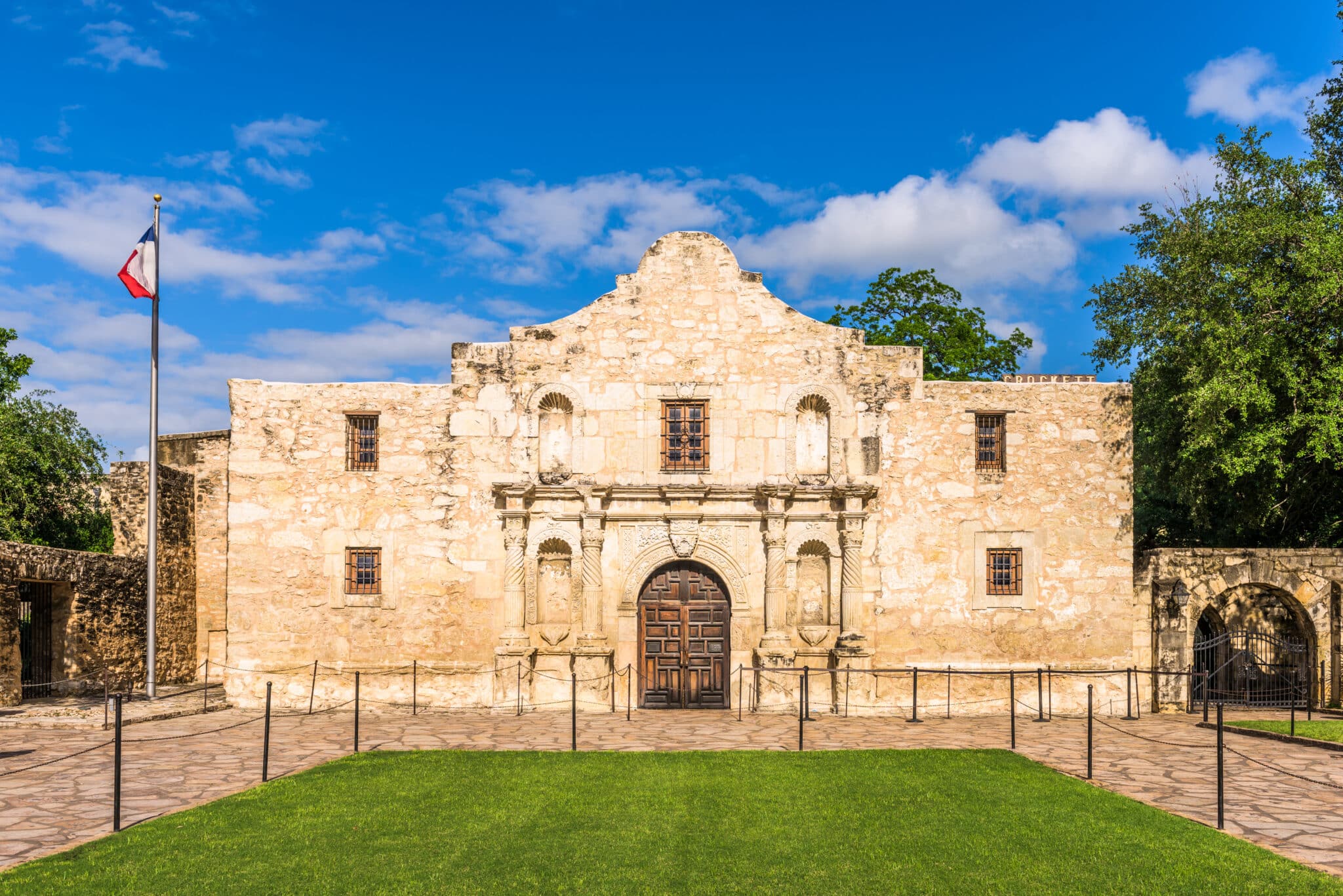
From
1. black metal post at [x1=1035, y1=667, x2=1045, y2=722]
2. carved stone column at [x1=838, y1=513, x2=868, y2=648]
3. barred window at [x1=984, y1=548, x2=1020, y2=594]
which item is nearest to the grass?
black metal post at [x1=1035, y1=667, x2=1045, y2=722]

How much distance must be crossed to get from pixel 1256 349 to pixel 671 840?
14484 mm

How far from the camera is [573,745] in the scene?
534 inches

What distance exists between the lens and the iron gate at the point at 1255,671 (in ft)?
63.4

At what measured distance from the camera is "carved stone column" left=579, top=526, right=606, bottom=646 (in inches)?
715

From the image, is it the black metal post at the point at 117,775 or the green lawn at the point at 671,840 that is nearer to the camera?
the green lawn at the point at 671,840

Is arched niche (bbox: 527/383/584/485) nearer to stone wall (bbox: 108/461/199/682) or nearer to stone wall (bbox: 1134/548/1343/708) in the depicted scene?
stone wall (bbox: 108/461/199/682)

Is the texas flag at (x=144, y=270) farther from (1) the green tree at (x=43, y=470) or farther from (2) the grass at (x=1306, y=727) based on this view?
(2) the grass at (x=1306, y=727)

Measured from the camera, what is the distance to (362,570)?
18750mm

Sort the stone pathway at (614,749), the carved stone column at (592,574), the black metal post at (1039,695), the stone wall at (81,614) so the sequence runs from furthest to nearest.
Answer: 1. the carved stone column at (592,574)
2. the black metal post at (1039,695)
3. the stone wall at (81,614)
4. the stone pathway at (614,749)

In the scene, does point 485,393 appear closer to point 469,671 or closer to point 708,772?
point 469,671

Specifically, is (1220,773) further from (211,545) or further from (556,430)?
(211,545)

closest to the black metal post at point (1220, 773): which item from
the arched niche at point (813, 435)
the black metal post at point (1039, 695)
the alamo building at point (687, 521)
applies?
the black metal post at point (1039, 695)

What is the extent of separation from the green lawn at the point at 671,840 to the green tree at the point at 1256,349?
922cm

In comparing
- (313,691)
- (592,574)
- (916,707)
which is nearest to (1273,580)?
(916,707)
